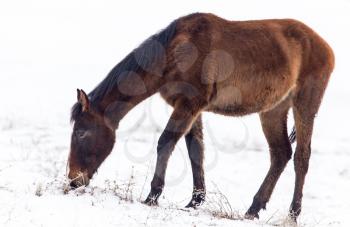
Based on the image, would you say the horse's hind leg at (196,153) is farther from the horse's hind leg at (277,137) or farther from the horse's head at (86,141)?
the horse's head at (86,141)

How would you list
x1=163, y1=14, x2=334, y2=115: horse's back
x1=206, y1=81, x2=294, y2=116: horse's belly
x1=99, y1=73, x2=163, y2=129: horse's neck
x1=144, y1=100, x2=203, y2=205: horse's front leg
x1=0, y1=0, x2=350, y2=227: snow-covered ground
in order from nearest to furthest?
x1=0, y1=0, x2=350, y2=227: snow-covered ground
x1=144, y1=100, x2=203, y2=205: horse's front leg
x1=99, y1=73, x2=163, y2=129: horse's neck
x1=163, y1=14, x2=334, y2=115: horse's back
x1=206, y1=81, x2=294, y2=116: horse's belly

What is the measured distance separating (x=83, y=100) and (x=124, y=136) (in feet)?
20.6

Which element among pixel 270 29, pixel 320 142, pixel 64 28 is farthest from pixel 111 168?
pixel 64 28

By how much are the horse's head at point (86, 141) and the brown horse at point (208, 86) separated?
0.01 meters

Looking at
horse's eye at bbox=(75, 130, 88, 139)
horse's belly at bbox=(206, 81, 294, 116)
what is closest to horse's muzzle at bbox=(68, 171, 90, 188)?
horse's eye at bbox=(75, 130, 88, 139)

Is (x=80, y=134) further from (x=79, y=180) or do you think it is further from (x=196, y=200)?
(x=196, y=200)

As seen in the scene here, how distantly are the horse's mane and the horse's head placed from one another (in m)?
0.09

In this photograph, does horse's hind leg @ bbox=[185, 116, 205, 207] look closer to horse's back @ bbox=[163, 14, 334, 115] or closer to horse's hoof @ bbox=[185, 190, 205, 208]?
horse's hoof @ bbox=[185, 190, 205, 208]

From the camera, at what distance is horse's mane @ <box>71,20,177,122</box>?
671 centimetres

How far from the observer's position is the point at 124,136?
41.8 ft

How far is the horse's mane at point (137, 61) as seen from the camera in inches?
264

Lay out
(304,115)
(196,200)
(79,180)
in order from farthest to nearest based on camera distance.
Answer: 1. (304,115)
2. (196,200)
3. (79,180)

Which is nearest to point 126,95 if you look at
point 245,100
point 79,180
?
point 79,180

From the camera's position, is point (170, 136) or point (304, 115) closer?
point (170, 136)
